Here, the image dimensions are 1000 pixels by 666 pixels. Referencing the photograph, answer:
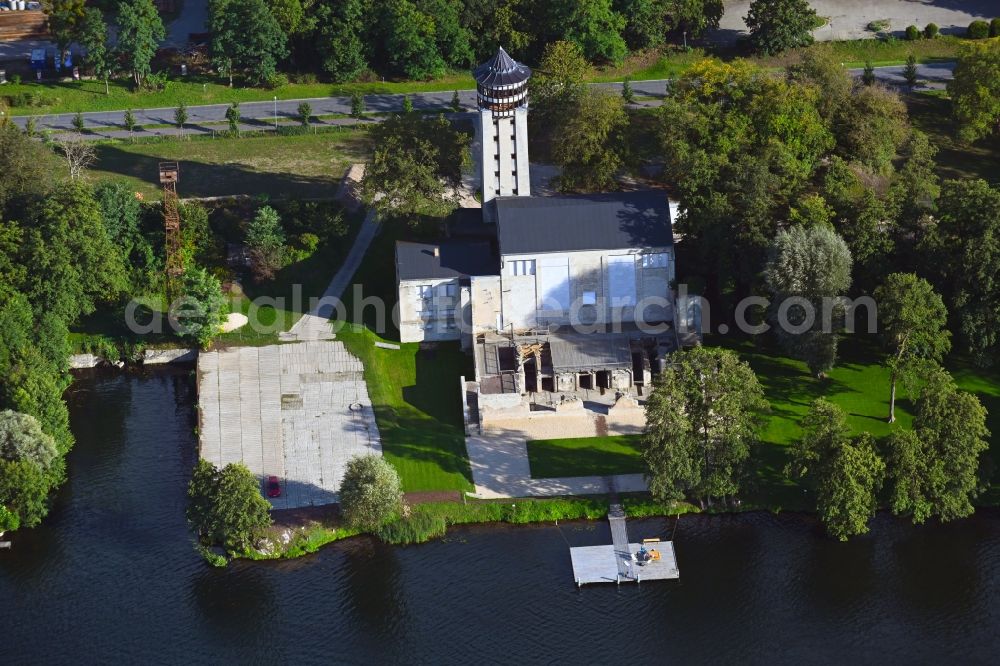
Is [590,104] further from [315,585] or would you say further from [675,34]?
[315,585]

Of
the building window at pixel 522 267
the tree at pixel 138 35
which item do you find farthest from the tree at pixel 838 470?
the tree at pixel 138 35

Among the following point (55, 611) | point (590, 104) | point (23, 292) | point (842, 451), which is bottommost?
point (55, 611)

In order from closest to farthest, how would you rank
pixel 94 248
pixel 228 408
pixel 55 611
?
pixel 55 611
pixel 228 408
pixel 94 248

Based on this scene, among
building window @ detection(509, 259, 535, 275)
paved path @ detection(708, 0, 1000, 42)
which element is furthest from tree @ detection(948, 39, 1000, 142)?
building window @ detection(509, 259, 535, 275)

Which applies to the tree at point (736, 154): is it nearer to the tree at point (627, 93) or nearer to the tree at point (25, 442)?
the tree at point (627, 93)

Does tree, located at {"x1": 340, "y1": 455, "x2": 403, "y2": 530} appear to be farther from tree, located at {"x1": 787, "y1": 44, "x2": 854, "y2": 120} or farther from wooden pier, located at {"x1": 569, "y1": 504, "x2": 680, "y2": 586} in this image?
tree, located at {"x1": 787, "y1": 44, "x2": 854, "y2": 120}

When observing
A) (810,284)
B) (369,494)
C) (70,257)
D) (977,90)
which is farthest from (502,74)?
(977,90)

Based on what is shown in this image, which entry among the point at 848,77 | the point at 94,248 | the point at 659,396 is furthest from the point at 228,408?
the point at 848,77
